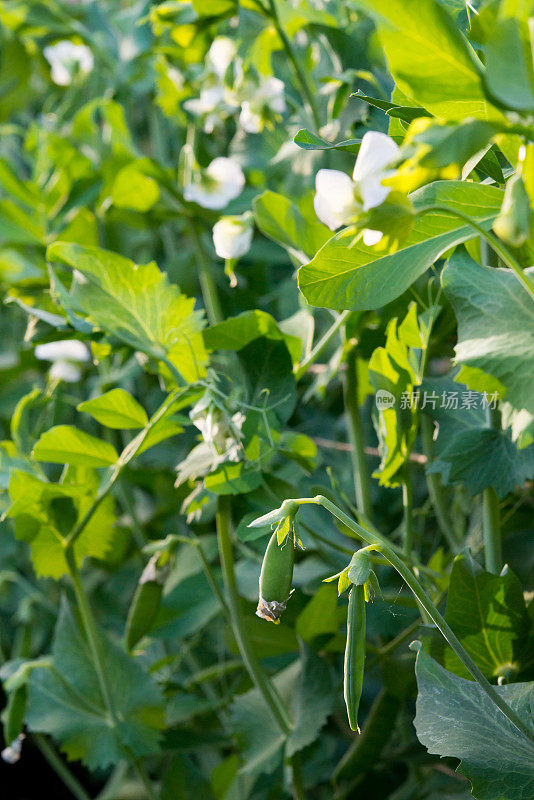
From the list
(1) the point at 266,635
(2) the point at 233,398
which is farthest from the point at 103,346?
(1) the point at 266,635

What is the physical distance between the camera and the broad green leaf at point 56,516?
58 cm

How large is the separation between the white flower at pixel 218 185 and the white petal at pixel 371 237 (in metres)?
0.39

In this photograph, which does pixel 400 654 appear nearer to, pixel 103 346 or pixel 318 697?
pixel 318 697

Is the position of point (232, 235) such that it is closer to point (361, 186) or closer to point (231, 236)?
point (231, 236)

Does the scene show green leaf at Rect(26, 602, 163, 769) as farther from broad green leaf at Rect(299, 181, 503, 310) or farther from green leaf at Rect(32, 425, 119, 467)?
broad green leaf at Rect(299, 181, 503, 310)

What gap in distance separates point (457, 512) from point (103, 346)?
327 mm

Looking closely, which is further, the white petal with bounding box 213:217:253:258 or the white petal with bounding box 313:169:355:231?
the white petal with bounding box 213:217:253:258

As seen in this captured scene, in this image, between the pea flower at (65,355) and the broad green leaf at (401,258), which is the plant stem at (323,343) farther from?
the pea flower at (65,355)

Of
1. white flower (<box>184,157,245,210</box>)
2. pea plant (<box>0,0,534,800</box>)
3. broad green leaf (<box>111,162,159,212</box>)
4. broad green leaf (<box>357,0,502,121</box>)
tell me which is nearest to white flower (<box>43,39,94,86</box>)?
pea plant (<box>0,0,534,800</box>)

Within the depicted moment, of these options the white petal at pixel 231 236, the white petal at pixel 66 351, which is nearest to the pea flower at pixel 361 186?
the white petal at pixel 231 236

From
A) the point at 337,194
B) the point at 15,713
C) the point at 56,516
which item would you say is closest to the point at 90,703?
the point at 15,713

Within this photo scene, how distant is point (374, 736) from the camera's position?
618mm

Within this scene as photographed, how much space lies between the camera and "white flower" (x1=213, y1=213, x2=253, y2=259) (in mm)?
578

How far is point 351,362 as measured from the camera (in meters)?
0.65
